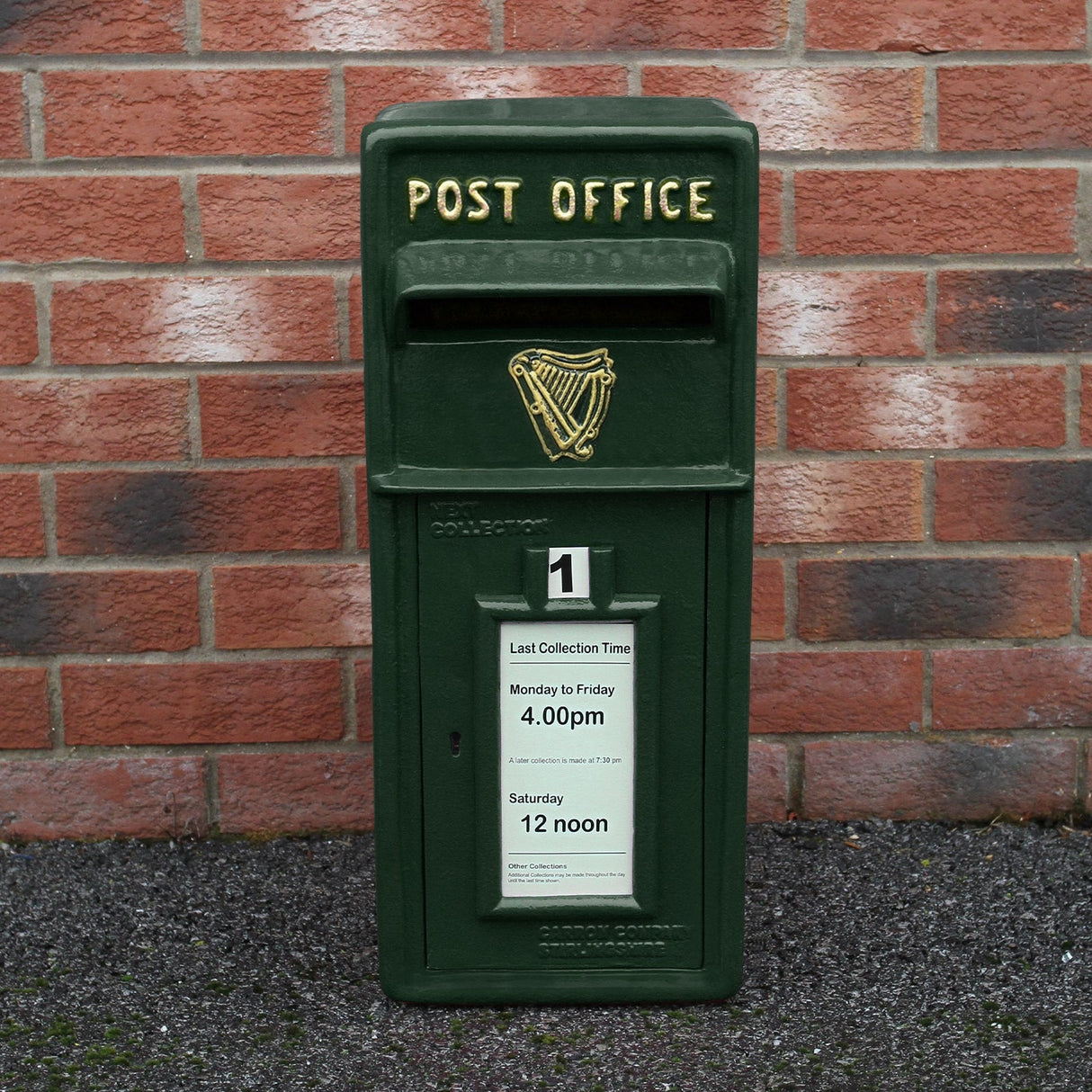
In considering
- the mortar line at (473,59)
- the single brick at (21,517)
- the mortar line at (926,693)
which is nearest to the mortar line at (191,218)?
the mortar line at (473,59)

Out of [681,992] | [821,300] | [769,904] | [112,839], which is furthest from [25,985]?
[821,300]

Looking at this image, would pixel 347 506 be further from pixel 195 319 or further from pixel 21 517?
pixel 21 517

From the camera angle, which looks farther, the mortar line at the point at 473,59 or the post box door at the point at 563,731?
the mortar line at the point at 473,59

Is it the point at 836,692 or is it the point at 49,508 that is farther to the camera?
the point at 836,692

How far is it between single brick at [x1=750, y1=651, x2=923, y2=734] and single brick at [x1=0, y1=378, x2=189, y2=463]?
1.25m

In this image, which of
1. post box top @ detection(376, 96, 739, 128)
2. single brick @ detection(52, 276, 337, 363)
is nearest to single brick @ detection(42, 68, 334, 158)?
single brick @ detection(52, 276, 337, 363)

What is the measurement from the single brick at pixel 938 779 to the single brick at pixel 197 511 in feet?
3.68

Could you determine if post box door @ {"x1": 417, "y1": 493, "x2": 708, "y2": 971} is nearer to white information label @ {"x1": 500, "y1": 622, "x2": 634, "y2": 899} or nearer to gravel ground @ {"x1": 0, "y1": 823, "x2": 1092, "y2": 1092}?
white information label @ {"x1": 500, "y1": 622, "x2": 634, "y2": 899}

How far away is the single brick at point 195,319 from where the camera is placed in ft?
8.51

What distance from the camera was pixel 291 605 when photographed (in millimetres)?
2709

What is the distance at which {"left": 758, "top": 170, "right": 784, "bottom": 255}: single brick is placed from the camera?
2.58 metres

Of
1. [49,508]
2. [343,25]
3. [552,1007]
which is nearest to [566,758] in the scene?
[552,1007]

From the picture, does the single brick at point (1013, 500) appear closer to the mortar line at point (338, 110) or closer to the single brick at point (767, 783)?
the single brick at point (767, 783)

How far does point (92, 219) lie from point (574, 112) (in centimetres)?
109
